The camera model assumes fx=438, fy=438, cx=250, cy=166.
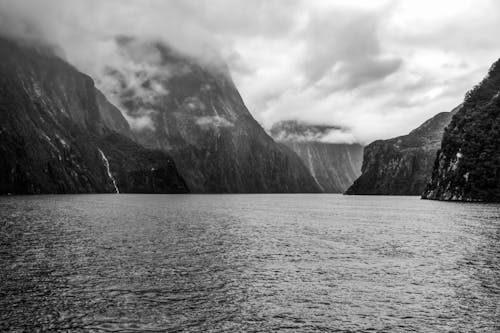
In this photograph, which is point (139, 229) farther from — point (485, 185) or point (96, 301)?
point (485, 185)

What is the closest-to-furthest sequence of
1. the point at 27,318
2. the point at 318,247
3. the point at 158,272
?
1. the point at 27,318
2. the point at 158,272
3. the point at 318,247

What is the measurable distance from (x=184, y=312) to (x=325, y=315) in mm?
8966

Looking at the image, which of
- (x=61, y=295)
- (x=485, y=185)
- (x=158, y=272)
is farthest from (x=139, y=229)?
(x=485, y=185)

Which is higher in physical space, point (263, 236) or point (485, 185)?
point (485, 185)

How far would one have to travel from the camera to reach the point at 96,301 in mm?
29750

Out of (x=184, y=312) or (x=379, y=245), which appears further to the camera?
(x=379, y=245)

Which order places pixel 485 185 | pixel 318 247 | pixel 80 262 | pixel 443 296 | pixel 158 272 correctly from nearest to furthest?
pixel 443 296, pixel 158 272, pixel 80 262, pixel 318 247, pixel 485 185

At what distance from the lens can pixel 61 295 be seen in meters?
30.9

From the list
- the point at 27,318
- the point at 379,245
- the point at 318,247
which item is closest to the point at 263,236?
the point at 318,247

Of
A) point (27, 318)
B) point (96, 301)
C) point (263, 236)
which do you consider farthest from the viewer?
point (263, 236)

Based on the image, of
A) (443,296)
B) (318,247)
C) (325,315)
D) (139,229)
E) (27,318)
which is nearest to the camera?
(27,318)

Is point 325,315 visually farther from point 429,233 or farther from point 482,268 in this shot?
point 429,233

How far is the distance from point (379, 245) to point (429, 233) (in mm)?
20483

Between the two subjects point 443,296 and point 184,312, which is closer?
point 184,312
